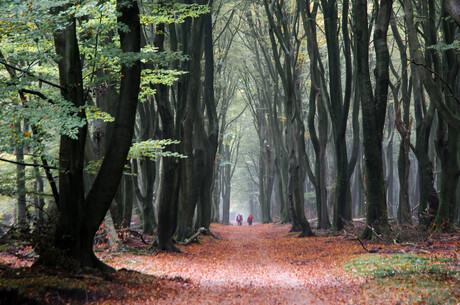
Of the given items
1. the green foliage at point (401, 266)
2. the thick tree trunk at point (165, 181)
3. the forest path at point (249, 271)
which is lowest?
the forest path at point (249, 271)

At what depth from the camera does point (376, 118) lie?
46.3 feet

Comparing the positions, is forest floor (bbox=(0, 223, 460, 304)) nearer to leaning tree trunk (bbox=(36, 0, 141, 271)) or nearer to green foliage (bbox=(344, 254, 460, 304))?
green foliage (bbox=(344, 254, 460, 304))

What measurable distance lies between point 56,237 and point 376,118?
35.2ft

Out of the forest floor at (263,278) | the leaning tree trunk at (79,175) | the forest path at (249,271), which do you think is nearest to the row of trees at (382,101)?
the forest floor at (263,278)

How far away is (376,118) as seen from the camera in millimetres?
14125

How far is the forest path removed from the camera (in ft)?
23.9

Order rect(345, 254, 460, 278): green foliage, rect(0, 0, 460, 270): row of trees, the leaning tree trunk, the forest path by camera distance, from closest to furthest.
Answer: rect(0, 0, 460, 270): row of trees < the leaning tree trunk < the forest path < rect(345, 254, 460, 278): green foliage

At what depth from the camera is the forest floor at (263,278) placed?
596 cm

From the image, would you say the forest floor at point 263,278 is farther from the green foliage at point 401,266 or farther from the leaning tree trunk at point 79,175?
the leaning tree trunk at point 79,175

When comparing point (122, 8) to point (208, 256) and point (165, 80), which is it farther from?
point (208, 256)

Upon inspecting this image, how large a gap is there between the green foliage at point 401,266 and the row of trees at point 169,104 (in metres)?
2.85

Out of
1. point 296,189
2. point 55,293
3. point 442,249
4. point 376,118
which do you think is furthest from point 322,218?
point 55,293

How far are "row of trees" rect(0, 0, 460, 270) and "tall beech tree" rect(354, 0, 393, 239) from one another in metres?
0.04

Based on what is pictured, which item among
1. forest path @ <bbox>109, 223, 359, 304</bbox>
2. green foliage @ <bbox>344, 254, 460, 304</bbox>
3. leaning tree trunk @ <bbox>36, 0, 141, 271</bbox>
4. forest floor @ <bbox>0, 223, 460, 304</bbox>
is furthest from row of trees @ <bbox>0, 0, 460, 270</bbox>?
green foliage @ <bbox>344, 254, 460, 304</bbox>
